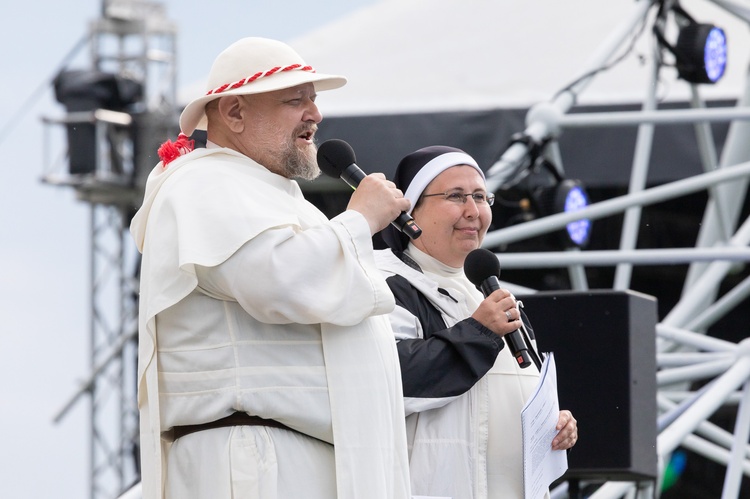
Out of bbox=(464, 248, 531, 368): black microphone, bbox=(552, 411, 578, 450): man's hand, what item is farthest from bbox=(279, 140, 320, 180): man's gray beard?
bbox=(552, 411, 578, 450): man's hand

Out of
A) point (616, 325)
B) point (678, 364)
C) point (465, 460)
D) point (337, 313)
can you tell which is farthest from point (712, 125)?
point (337, 313)

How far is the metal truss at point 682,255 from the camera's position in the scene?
17.5 ft

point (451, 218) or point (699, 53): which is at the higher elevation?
point (699, 53)

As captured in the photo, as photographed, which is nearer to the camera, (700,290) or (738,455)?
(738,455)

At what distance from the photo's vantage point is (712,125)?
7.59m

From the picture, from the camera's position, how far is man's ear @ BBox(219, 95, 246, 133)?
2.93 metres

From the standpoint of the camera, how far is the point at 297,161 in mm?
2904

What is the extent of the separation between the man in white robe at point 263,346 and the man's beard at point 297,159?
0.23ft

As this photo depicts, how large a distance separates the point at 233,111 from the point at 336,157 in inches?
9.5

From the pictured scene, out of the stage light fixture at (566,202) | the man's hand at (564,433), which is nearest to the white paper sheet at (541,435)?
the man's hand at (564,433)

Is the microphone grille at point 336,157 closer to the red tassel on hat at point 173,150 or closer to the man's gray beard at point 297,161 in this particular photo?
the man's gray beard at point 297,161

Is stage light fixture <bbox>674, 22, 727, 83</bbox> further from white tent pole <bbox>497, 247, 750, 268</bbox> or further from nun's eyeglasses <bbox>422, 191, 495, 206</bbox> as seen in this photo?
nun's eyeglasses <bbox>422, 191, 495, 206</bbox>

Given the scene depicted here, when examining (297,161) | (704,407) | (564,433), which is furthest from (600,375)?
(297,161)

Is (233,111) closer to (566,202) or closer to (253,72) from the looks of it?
(253,72)
